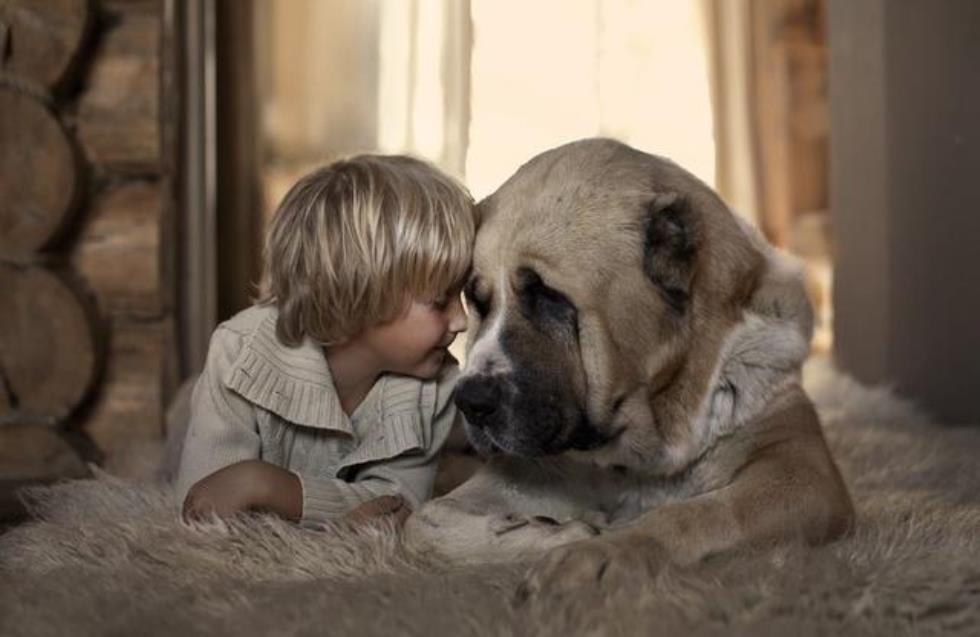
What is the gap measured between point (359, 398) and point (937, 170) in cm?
159

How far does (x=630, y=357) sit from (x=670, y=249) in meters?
0.15

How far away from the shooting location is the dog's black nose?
1.64 m

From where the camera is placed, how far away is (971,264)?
9.12ft

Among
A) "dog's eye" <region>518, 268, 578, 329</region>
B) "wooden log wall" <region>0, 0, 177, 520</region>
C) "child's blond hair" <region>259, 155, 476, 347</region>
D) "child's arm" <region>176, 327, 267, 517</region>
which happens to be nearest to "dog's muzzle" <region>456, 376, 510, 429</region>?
"dog's eye" <region>518, 268, 578, 329</region>

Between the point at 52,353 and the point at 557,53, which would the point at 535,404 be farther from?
the point at 557,53

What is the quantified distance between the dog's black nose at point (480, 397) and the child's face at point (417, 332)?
0.22 m

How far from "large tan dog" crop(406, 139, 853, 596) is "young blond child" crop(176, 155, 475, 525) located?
93 millimetres

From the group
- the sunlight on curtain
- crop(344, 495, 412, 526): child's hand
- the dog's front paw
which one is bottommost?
crop(344, 495, 412, 526): child's hand

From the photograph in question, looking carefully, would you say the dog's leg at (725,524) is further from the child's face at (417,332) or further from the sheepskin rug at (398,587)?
the child's face at (417,332)

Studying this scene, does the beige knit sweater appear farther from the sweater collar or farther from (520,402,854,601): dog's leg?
(520,402,854,601): dog's leg

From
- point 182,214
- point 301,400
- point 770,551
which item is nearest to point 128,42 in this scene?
point 182,214

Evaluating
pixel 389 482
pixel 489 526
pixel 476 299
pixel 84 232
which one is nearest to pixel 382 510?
pixel 389 482

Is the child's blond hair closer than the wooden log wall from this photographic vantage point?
Yes

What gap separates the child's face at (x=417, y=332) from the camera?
1.86 metres
